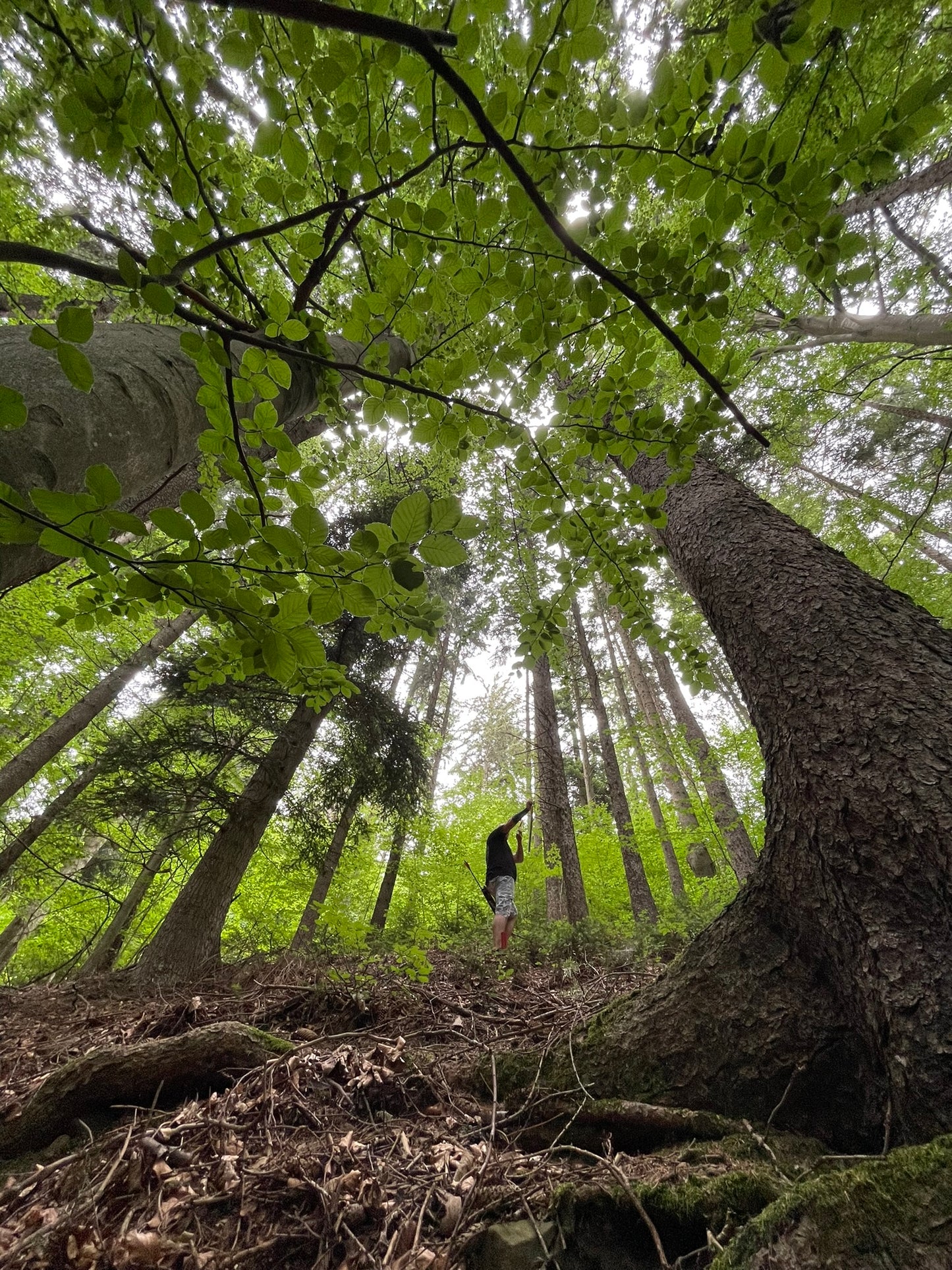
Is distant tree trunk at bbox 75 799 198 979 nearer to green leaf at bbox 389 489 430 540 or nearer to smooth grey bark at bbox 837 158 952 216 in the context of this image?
green leaf at bbox 389 489 430 540

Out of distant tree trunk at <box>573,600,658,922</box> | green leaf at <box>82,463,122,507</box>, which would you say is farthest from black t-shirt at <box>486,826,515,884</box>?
green leaf at <box>82,463,122,507</box>

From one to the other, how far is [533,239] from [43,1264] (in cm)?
301

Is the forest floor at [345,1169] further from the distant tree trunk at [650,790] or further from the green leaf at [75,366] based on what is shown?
the distant tree trunk at [650,790]

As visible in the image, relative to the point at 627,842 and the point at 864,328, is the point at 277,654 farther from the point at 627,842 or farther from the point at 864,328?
the point at 627,842

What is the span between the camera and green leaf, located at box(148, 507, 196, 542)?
0.76 meters

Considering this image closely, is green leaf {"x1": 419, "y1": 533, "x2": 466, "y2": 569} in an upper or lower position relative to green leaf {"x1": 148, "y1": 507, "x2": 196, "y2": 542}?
upper

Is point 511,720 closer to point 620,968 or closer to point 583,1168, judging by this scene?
point 620,968

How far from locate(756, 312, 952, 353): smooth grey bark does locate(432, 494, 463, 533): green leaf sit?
17.0 feet

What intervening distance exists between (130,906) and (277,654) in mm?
8022

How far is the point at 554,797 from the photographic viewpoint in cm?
821

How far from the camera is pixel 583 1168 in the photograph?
59.7 inches

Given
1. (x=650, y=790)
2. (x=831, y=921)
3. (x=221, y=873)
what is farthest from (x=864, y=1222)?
(x=650, y=790)

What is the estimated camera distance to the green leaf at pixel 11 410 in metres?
0.69

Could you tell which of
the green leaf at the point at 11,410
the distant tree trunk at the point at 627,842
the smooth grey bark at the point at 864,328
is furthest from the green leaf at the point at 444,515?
the distant tree trunk at the point at 627,842
